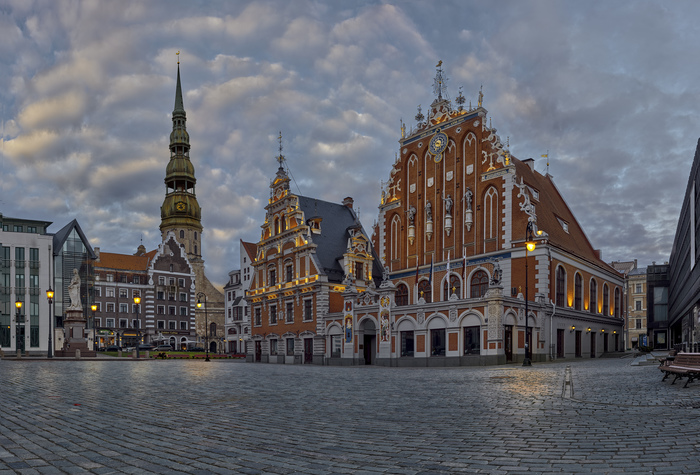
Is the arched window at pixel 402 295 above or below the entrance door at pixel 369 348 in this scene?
above

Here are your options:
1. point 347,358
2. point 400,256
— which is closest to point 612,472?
point 347,358

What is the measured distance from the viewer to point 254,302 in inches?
2373

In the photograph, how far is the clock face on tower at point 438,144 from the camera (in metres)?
47.2

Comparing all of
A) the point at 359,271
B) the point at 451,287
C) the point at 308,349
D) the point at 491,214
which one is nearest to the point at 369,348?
the point at 308,349

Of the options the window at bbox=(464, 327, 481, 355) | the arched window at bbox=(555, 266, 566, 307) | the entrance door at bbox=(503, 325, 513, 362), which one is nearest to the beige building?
the arched window at bbox=(555, 266, 566, 307)

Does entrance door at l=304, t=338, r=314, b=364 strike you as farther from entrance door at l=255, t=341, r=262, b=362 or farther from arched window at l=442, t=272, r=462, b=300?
arched window at l=442, t=272, r=462, b=300

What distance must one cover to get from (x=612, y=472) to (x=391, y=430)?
12.8 ft

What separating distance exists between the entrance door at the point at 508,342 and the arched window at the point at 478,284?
242 inches

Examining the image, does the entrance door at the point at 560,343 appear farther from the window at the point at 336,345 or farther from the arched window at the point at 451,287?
the window at the point at 336,345

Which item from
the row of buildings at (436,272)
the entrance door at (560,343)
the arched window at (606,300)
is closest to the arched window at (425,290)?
the row of buildings at (436,272)

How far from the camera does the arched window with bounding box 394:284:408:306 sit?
49.2 meters

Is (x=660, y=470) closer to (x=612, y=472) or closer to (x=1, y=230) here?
(x=612, y=472)

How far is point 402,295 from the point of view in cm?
4950

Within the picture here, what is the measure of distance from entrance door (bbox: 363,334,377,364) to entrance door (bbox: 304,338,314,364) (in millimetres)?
6352
